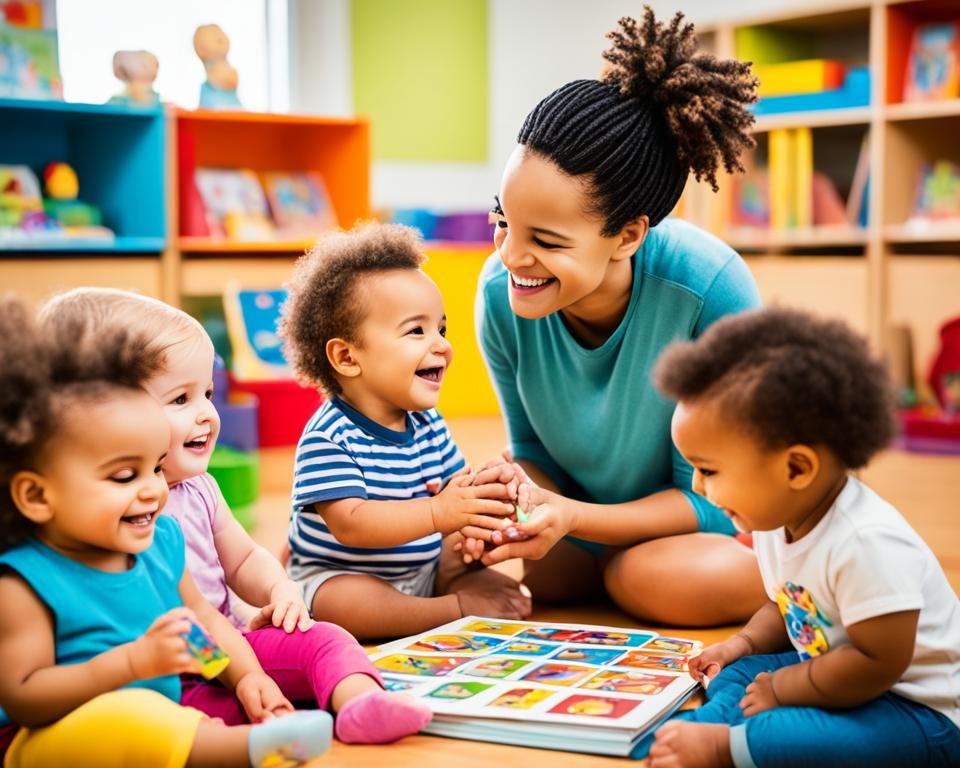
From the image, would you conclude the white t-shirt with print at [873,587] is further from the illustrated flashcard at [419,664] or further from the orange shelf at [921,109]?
the orange shelf at [921,109]

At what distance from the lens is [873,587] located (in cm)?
109

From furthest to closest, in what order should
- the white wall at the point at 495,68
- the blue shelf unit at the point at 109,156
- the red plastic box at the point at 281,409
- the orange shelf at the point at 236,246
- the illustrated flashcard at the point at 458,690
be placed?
the white wall at the point at 495,68, the orange shelf at the point at 236,246, the blue shelf unit at the point at 109,156, the red plastic box at the point at 281,409, the illustrated flashcard at the point at 458,690

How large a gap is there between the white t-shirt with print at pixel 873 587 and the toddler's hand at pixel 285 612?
533 mm

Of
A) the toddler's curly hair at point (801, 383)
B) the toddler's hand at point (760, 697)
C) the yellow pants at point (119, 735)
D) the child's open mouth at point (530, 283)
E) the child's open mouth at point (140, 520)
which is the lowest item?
the toddler's hand at point (760, 697)

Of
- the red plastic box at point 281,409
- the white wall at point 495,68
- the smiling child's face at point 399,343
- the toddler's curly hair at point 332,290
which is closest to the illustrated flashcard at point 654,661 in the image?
the smiling child's face at point 399,343

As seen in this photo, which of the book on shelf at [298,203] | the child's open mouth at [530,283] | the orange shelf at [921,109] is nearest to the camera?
the child's open mouth at [530,283]

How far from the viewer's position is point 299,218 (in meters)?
3.98

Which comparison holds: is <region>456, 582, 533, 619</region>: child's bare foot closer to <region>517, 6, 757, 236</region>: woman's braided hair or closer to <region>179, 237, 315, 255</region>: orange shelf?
<region>517, 6, 757, 236</region>: woman's braided hair

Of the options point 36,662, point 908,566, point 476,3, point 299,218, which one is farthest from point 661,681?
point 476,3

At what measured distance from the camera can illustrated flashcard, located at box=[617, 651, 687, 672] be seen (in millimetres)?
1398

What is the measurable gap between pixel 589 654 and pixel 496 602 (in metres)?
0.28

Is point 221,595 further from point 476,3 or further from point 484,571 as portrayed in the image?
point 476,3

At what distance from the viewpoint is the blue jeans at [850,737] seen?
1.10 meters

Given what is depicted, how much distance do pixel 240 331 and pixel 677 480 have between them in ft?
6.75
